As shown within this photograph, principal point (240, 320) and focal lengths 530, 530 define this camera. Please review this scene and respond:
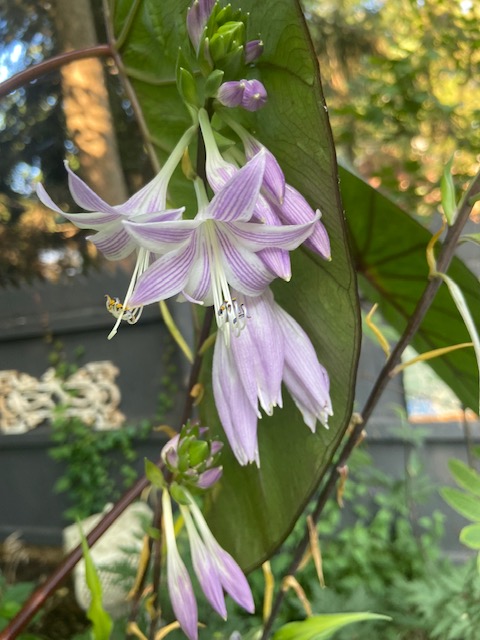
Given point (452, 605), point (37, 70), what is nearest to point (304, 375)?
point (37, 70)

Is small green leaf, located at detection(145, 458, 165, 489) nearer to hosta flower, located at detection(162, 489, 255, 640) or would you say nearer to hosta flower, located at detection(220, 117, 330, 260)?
hosta flower, located at detection(162, 489, 255, 640)

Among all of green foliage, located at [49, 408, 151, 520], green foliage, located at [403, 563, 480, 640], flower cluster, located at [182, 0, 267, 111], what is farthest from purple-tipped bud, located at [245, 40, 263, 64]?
green foliage, located at [49, 408, 151, 520]

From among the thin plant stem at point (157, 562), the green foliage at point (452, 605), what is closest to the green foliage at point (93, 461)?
the green foliage at point (452, 605)

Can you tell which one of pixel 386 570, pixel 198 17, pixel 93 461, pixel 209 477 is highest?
pixel 198 17

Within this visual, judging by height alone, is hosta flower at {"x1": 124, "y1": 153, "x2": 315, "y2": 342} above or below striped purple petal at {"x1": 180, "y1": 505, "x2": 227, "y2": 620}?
above

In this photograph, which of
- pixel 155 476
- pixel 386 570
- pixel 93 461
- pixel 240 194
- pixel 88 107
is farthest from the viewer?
pixel 88 107

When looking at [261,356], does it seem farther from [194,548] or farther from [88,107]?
[88,107]
